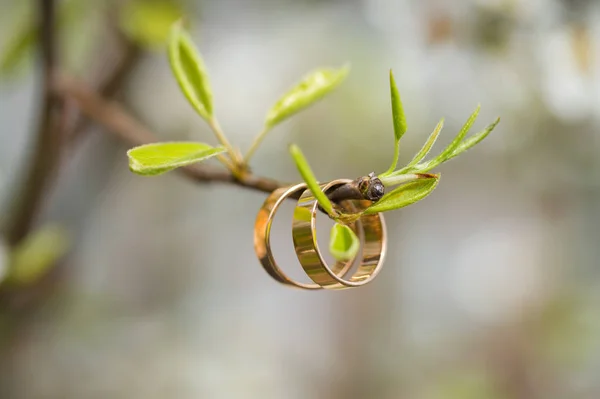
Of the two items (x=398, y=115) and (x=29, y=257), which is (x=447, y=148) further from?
(x=29, y=257)

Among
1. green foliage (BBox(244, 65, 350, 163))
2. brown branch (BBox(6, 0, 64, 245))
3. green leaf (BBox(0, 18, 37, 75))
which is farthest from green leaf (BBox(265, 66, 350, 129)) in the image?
green leaf (BBox(0, 18, 37, 75))

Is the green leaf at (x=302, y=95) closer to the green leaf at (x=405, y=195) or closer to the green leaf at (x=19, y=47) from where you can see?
the green leaf at (x=405, y=195)

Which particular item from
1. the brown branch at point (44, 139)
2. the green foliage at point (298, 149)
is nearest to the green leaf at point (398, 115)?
the green foliage at point (298, 149)

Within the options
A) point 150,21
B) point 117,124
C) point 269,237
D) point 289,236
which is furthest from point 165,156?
point 289,236

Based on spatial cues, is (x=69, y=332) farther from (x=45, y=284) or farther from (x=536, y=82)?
(x=536, y=82)

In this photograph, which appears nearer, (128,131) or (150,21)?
(128,131)

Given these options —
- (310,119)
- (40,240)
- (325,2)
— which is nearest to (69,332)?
(40,240)

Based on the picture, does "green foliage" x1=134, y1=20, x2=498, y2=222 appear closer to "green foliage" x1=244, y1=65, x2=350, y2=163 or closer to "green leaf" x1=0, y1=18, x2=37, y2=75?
"green foliage" x1=244, y1=65, x2=350, y2=163
